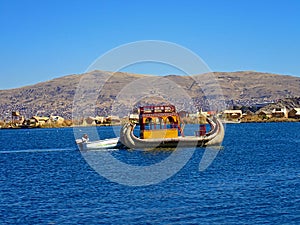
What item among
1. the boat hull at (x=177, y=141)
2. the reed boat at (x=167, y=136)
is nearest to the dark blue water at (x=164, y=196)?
the boat hull at (x=177, y=141)

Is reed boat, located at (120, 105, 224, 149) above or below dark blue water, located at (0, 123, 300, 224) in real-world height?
above

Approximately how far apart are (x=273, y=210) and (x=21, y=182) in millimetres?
20637

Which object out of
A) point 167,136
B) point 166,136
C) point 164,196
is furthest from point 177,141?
point 164,196

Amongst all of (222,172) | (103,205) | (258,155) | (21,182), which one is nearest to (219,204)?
(103,205)

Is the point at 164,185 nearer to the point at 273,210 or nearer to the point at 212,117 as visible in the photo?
the point at 273,210

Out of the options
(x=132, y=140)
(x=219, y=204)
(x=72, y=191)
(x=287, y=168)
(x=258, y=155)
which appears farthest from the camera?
(x=132, y=140)

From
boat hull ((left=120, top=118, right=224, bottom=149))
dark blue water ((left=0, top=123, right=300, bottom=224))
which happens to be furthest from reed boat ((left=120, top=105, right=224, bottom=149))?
dark blue water ((left=0, top=123, right=300, bottom=224))

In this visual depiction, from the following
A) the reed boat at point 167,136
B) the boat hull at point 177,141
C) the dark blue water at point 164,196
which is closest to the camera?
the dark blue water at point 164,196

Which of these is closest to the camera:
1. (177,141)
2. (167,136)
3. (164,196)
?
(164,196)

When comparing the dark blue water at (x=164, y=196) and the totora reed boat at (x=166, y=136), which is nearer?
the dark blue water at (x=164, y=196)

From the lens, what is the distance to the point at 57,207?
103 ft

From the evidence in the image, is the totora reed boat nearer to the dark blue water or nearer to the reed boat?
the reed boat

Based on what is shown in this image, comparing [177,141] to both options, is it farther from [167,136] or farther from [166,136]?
[166,136]

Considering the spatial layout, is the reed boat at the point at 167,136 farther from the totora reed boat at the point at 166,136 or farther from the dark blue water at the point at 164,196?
the dark blue water at the point at 164,196
